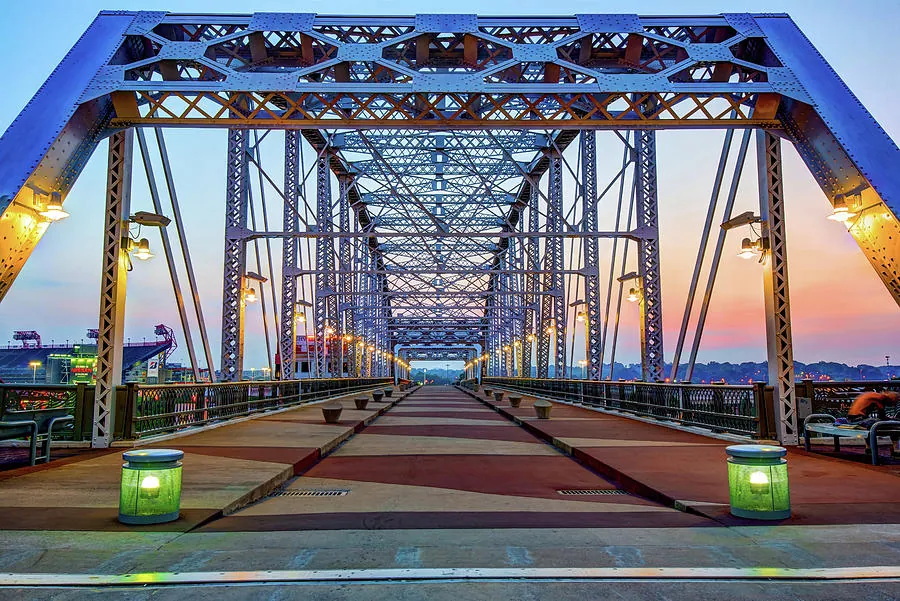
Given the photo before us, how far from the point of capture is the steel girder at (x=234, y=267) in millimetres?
22656

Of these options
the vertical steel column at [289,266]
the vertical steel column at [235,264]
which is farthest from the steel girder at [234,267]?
the vertical steel column at [289,266]

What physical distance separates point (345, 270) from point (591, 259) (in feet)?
64.1

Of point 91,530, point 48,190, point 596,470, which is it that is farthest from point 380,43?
point 91,530

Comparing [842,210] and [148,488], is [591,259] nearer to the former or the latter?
[842,210]

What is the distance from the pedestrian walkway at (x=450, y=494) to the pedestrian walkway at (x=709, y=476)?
0.27 metres

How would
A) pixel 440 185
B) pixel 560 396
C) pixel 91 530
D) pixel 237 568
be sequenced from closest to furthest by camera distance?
pixel 237 568 → pixel 91 530 → pixel 560 396 → pixel 440 185

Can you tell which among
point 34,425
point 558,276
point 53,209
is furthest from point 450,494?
point 558,276

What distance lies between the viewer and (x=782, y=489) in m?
6.32

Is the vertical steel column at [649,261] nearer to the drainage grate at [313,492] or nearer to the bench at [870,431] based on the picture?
the bench at [870,431]

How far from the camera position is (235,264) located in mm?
23047

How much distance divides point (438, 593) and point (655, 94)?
428 inches

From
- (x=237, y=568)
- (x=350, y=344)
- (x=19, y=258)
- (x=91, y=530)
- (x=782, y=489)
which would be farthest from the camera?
(x=350, y=344)

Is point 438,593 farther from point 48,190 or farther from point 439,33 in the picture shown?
point 439,33

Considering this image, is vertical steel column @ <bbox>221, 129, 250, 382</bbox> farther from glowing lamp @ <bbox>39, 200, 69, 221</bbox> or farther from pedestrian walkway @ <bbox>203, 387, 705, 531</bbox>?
glowing lamp @ <bbox>39, 200, 69, 221</bbox>
